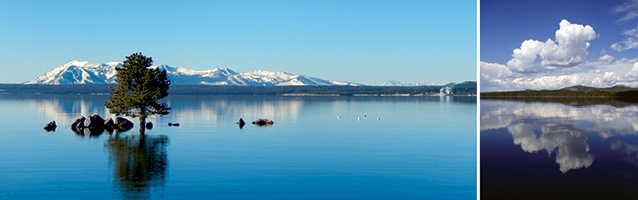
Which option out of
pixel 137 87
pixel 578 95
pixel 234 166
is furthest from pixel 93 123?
pixel 578 95

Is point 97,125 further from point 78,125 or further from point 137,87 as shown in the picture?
point 137,87

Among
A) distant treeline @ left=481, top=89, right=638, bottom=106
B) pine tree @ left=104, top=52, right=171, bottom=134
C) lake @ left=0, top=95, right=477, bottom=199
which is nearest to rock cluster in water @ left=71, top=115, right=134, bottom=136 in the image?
lake @ left=0, top=95, right=477, bottom=199

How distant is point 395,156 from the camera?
2367cm

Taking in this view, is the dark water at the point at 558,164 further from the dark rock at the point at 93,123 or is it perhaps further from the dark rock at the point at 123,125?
the dark rock at the point at 93,123

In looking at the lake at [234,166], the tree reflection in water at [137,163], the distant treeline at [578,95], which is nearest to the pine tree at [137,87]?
the lake at [234,166]

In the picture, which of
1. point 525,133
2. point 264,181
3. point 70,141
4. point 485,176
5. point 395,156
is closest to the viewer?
point 485,176

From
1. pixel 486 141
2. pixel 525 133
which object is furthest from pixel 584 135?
pixel 486 141

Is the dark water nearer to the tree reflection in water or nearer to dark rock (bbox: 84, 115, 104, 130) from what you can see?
the tree reflection in water

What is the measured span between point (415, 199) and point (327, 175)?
4.24 meters

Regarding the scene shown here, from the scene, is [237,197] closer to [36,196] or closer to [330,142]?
[36,196]

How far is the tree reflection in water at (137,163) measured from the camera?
52.5 feet

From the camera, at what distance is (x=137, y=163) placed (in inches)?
802

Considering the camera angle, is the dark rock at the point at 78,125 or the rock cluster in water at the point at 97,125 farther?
the dark rock at the point at 78,125

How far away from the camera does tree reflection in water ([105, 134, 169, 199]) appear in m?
16.0
